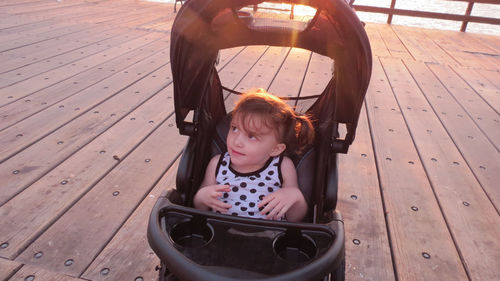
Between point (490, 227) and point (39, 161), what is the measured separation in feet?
8.45

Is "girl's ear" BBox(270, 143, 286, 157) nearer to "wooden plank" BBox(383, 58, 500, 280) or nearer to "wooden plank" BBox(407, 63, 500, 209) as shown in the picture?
"wooden plank" BBox(383, 58, 500, 280)

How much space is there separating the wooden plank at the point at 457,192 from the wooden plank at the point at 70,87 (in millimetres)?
2593

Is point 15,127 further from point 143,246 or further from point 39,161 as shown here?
point 143,246

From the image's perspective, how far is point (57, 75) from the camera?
345 cm

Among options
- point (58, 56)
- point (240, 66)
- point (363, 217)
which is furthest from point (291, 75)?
point (58, 56)

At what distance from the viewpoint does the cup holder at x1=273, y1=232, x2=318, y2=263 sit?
1104mm

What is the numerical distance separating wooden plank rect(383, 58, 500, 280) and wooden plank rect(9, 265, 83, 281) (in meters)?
1.75

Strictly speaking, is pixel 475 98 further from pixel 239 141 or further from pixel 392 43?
pixel 239 141

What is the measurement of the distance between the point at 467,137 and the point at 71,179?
2.79 m

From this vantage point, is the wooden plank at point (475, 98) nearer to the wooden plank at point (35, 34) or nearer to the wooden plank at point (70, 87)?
the wooden plank at point (70, 87)

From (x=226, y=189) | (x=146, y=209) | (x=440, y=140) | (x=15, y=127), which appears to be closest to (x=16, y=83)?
(x=15, y=127)

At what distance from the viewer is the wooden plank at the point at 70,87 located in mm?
2713

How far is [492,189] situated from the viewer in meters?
2.16

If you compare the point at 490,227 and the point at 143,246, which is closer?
the point at 143,246
